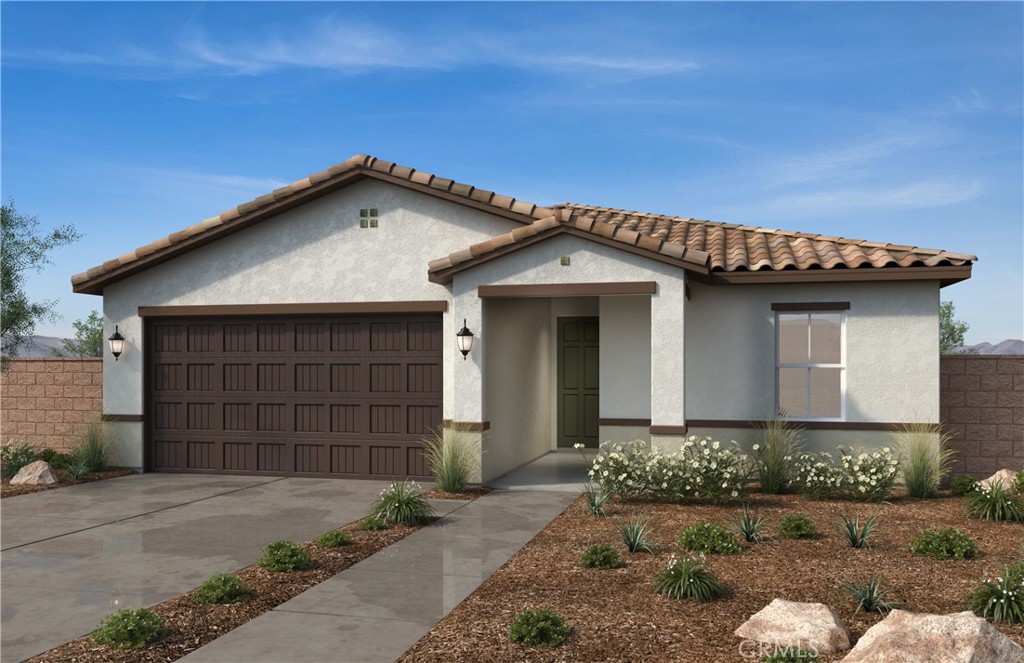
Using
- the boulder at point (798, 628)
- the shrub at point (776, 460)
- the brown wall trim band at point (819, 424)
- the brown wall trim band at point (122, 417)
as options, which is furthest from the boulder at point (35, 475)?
the boulder at point (798, 628)

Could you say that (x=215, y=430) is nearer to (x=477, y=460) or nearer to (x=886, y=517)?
(x=477, y=460)

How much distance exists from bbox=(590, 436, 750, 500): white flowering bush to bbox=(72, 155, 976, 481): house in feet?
2.13

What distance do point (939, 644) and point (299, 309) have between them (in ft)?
36.7

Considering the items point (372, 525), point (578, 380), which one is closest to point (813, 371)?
point (578, 380)

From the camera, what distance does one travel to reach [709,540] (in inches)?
328

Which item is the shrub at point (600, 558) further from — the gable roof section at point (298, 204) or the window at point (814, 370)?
the window at point (814, 370)

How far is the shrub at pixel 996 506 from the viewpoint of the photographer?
10.1 meters

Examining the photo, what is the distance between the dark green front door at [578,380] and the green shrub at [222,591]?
35.4ft

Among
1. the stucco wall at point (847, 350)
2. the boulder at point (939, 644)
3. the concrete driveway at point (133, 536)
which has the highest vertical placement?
the stucco wall at point (847, 350)

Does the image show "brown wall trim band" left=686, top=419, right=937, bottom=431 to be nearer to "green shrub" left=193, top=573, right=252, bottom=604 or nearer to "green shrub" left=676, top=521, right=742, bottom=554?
"green shrub" left=676, top=521, right=742, bottom=554

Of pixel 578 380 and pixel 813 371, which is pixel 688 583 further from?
pixel 813 371

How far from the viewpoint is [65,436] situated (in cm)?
1612

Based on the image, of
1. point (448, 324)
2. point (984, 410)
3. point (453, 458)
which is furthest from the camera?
point (984, 410)

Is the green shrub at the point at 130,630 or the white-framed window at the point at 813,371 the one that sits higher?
the white-framed window at the point at 813,371
